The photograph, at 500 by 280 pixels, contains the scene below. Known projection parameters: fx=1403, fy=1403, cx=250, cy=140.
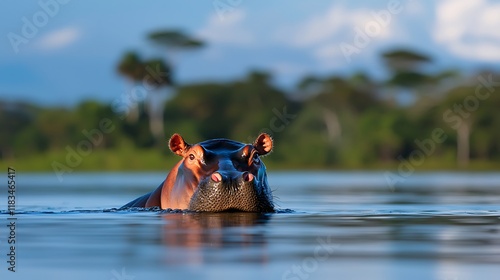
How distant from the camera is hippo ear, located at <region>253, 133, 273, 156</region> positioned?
38.2 ft

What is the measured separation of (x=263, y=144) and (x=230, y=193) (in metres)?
0.91

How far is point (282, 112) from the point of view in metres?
78.7

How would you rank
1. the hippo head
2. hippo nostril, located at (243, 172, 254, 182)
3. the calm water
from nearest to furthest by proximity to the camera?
the calm water < hippo nostril, located at (243, 172, 254, 182) < the hippo head

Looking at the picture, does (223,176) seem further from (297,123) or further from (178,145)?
(297,123)

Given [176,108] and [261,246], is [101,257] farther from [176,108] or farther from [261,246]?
[176,108]

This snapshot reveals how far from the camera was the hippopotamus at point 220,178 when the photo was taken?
429 inches

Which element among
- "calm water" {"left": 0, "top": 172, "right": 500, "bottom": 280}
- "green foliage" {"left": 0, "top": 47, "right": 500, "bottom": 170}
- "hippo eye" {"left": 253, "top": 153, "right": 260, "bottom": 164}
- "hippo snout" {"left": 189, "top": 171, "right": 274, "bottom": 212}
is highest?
"green foliage" {"left": 0, "top": 47, "right": 500, "bottom": 170}

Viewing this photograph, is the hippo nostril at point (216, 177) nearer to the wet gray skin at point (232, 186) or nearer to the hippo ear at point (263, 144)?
the wet gray skin at point (232, 186)

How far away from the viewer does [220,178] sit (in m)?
10.8

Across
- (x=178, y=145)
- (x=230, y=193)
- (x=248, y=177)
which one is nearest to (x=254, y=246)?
(x=248, y=177)

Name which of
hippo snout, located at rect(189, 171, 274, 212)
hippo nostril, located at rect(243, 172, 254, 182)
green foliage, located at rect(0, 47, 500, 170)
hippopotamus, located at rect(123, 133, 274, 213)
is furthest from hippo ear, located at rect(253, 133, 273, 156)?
green foliage, located at rect(0, 47, 500, 170)

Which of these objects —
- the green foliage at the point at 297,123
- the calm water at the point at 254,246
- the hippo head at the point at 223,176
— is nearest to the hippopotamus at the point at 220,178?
the hippo head at the point at 223,176

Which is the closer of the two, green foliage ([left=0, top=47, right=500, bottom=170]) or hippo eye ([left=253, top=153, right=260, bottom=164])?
hippo eye ([left=253, top=153, right=260, bottom=164])

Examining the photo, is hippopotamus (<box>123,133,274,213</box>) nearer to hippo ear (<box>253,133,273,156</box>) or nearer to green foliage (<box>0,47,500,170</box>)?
hippo ear (<box>253,133,273,156</box>)
